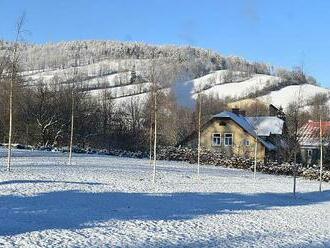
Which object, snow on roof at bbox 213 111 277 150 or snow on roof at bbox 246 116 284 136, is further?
snow on roof at bbox 246 116 284 136

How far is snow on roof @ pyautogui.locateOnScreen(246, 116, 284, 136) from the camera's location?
2761 inches

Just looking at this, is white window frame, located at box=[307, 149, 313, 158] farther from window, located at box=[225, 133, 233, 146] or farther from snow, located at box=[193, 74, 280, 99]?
snow, located at box=[193, 74, 280, 99]

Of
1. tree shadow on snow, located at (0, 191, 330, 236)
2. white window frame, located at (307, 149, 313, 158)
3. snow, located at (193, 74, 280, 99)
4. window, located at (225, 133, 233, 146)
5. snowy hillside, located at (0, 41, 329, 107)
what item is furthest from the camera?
snow, located at (193, 74, 280, 99)

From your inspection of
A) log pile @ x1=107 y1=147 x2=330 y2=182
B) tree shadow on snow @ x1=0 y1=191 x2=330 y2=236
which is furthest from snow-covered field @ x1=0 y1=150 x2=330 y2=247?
log pile @ x1=107 y1=147 x2=330 y2=182

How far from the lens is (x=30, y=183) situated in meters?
25.1

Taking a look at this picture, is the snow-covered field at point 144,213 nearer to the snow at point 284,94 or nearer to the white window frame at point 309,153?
the white window frame at point 309,153

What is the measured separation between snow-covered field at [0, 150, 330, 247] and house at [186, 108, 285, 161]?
108 feet

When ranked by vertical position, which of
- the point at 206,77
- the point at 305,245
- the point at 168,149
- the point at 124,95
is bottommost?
the point at 305,245

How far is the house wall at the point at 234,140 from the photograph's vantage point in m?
66.6

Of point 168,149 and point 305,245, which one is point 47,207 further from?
point 168,149

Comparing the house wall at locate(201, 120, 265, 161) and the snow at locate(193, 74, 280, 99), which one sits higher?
the snow at locate(193, 74, 280, 99)

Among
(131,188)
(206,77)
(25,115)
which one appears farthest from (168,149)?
(206,77)

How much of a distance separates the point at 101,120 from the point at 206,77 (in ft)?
275

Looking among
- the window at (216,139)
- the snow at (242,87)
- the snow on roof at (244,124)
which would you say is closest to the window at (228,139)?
the window at (216,139)
